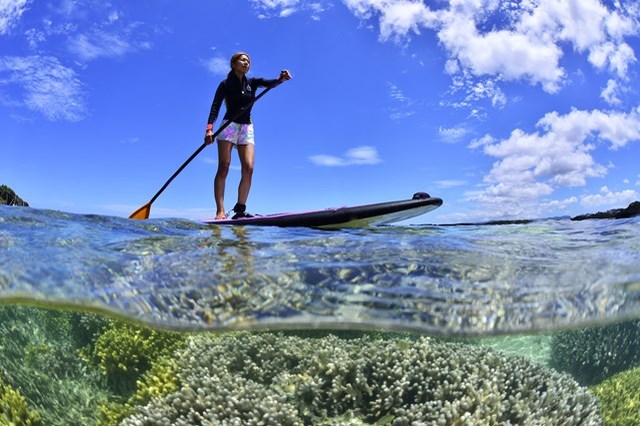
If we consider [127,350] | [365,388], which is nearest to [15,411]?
[127,350]

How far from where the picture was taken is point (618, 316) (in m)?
6.56

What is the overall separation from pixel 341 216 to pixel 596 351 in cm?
465

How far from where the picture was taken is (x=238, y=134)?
10047 millimetres

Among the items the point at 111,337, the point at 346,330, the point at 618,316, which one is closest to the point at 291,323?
the point at 346,330

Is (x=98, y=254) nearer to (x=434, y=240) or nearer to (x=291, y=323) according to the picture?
(x=291, y=323)

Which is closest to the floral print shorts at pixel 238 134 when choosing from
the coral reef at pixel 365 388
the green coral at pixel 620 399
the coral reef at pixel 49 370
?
the coral reef at pixel 49 370

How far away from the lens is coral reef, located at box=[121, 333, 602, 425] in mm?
4434

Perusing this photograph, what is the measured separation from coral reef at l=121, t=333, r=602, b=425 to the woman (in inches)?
200

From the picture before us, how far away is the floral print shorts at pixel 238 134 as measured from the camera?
9.99 metres

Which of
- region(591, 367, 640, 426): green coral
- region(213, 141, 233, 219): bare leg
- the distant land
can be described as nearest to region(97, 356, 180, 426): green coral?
region(591, 367, 640, 426): green coral

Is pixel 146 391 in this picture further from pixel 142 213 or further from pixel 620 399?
pixel 142 213

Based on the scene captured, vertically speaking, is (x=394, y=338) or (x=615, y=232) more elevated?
(x=615, y=232)

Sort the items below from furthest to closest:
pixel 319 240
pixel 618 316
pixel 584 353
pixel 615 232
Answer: pixel 615 232 → pixel 319 240 → pixel 618 316 → pixel 584 353

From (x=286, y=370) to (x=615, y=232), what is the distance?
8.71 metres
